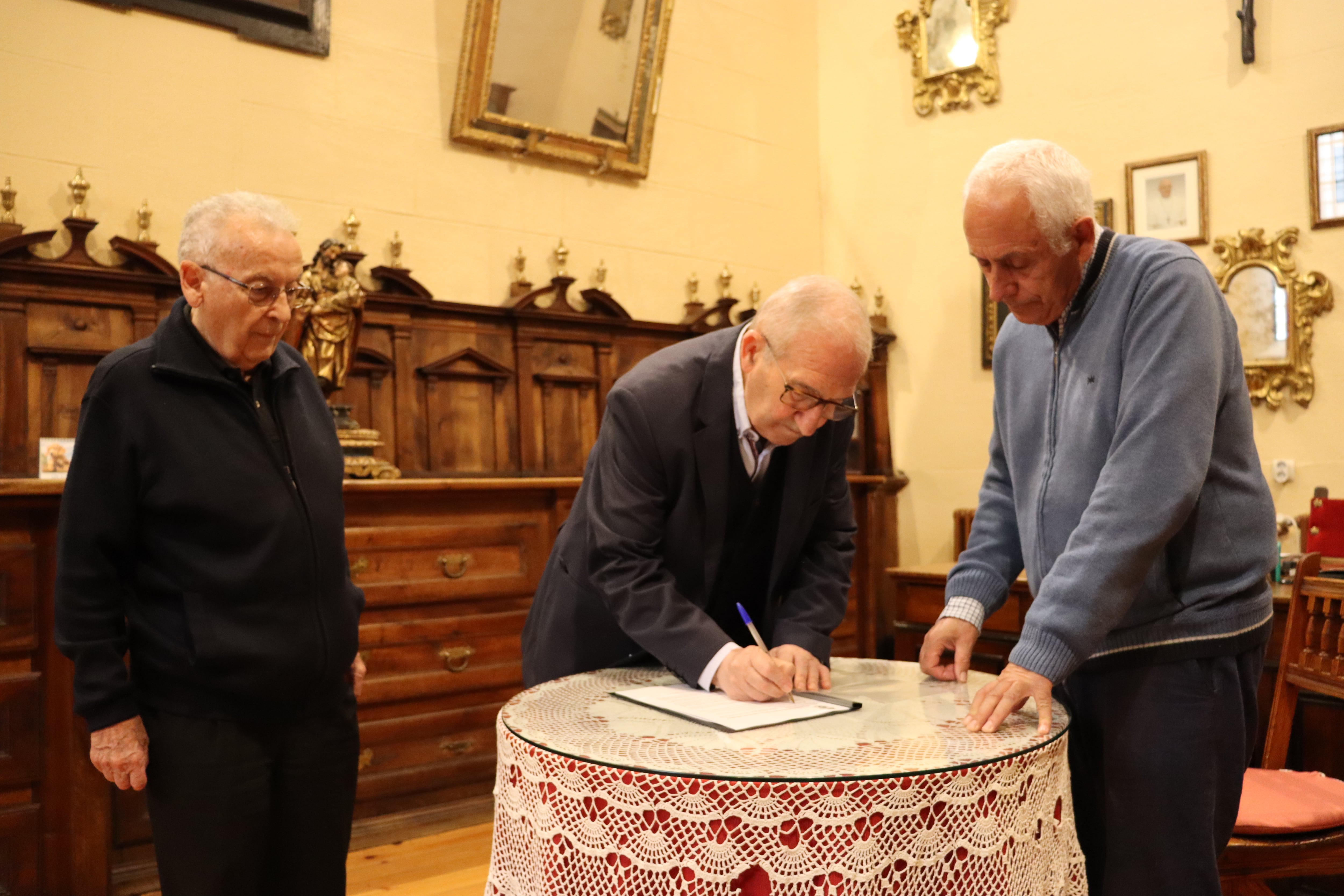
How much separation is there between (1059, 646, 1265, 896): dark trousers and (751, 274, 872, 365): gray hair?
675 millimetres

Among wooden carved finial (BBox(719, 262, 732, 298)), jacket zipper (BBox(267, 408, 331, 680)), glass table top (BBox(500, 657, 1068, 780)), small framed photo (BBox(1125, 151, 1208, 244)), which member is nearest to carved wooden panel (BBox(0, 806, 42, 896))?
jacket zipper (BBox(267, 408, 331, 680))

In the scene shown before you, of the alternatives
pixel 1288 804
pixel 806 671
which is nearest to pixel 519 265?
pixel 806 671

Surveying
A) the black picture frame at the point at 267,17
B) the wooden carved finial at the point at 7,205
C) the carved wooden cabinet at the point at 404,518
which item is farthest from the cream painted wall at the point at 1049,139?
the wooden carved finial at the point at 7,205

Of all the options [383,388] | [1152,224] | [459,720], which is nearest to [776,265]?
[1152,224]

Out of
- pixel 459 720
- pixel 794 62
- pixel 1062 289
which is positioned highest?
pixel 794 62

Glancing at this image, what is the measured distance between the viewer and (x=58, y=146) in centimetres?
364

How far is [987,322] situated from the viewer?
5.23 meters

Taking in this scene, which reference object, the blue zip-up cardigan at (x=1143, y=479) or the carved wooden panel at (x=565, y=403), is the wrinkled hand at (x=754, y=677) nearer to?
the blue zip-up cardigan at (x=1143, y=479)

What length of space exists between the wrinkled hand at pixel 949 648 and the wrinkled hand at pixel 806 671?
19 cm

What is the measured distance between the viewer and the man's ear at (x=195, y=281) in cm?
205

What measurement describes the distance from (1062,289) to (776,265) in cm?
396

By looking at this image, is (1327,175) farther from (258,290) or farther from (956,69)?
(258,290)

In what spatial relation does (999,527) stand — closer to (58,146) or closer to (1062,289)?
(1062,289)

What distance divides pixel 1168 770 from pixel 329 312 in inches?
121
